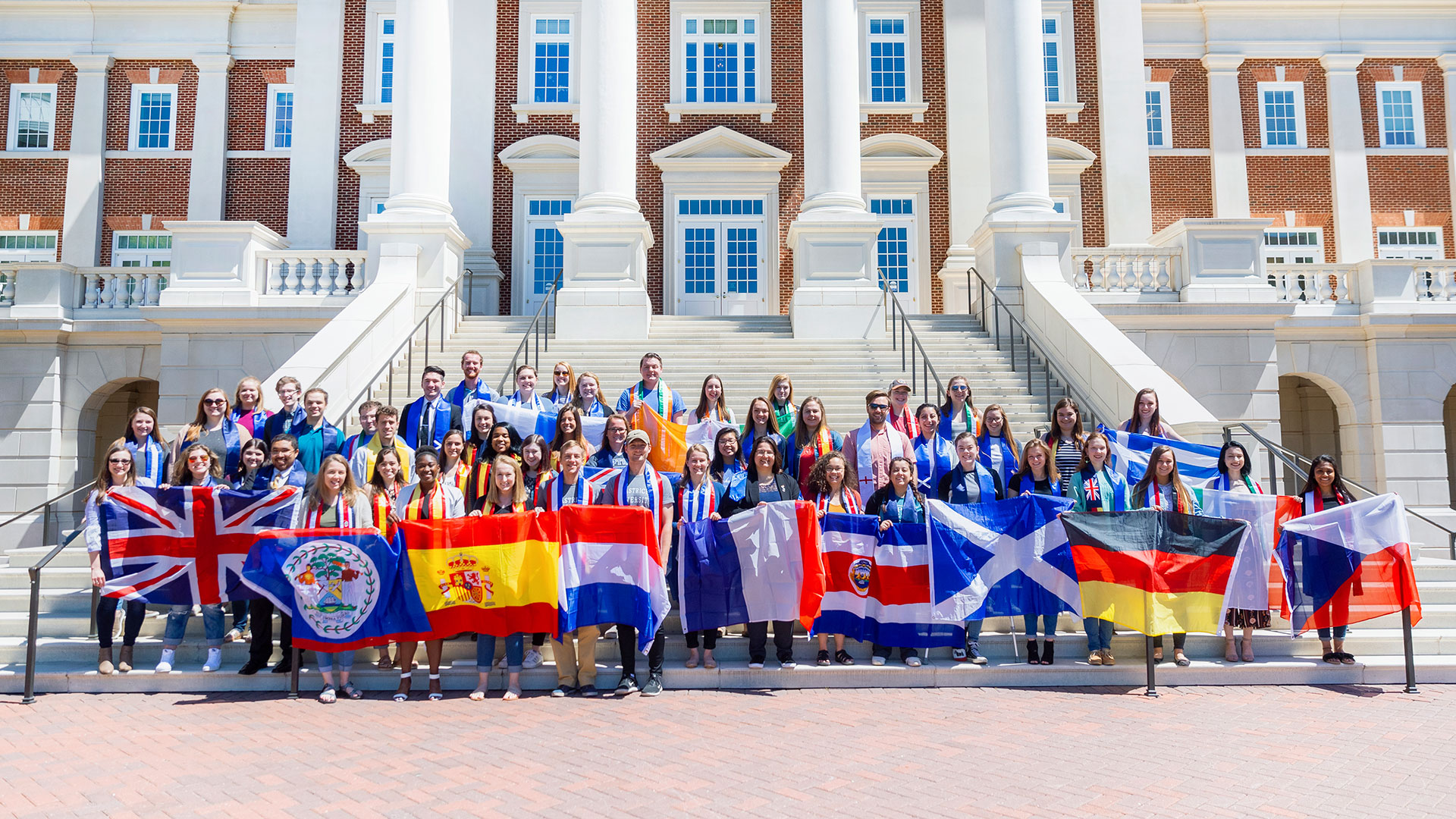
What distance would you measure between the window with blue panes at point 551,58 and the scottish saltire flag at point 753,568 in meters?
17.8

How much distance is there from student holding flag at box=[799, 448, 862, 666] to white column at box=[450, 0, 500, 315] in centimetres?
1557

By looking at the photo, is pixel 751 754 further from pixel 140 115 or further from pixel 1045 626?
pixel 140 115

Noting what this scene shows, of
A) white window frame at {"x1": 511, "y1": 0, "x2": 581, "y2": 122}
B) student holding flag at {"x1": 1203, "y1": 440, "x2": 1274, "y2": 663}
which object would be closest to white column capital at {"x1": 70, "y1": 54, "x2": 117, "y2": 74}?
white window frame at {"x1": 511, "y1": 0, "x2": 581, "y2": 122}

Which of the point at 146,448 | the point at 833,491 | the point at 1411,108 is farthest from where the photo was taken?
the point at 1411,108

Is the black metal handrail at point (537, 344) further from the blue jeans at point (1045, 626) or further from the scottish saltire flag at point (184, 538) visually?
the blue jeans at point (1045, 626)

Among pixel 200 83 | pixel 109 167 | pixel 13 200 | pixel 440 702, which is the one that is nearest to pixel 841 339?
pixel 440 702

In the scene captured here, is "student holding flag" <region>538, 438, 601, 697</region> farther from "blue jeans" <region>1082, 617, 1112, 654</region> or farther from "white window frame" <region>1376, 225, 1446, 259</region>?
"white window frame" <region>1376, 225, 1446, 259</region>

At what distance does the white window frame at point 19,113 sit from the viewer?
79.8 ft

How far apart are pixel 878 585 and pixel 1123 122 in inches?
756

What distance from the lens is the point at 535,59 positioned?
23.2 meters

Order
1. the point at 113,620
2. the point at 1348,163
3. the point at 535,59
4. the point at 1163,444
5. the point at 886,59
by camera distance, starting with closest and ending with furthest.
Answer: the point at 113,620, the point at 1163,444, the point at 535,59, the point at 886,59, the point at 1348,163

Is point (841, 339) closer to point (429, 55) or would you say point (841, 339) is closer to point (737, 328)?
point (737, 328)

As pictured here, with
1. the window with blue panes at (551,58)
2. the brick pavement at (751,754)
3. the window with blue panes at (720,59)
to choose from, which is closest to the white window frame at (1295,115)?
the window with blue panes at (720,59)

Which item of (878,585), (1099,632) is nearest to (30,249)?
(878,585)
